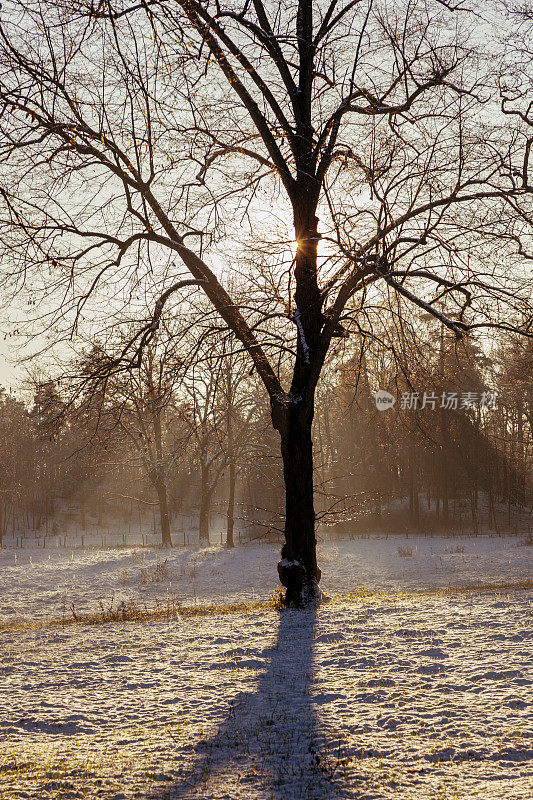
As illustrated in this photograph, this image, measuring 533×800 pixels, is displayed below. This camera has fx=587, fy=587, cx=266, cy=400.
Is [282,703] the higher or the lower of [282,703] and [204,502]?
the lower

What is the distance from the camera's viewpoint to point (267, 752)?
437 centimetres

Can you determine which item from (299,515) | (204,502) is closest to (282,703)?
(299,515)

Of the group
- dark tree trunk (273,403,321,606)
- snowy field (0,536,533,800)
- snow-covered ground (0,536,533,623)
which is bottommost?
snow-covered ground (0,536,533,623)

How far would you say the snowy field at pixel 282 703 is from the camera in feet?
12.9

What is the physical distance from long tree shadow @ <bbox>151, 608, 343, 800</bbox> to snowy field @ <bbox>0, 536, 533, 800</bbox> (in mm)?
15

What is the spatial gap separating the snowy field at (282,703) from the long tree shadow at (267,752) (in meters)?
0.02

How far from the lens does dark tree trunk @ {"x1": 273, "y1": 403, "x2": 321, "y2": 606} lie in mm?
10312

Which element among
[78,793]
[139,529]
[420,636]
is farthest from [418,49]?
[139,529]

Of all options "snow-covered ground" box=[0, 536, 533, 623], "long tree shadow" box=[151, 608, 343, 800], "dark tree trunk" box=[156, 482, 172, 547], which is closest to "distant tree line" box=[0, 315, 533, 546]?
"dark tree trunk" box=[156, 482, 172, 547]

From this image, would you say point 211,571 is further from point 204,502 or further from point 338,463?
point 338,463

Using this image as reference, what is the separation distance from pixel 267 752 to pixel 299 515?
6.03 m

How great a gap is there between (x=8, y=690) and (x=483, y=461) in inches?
1477

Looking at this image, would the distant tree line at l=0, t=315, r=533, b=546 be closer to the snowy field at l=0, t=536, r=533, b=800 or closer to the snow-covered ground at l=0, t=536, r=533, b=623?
the snow-covered ground at l=0, t=536, r=533, b=623

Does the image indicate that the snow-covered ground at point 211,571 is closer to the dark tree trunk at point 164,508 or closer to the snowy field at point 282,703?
the dark tree trunk at point 164,508
